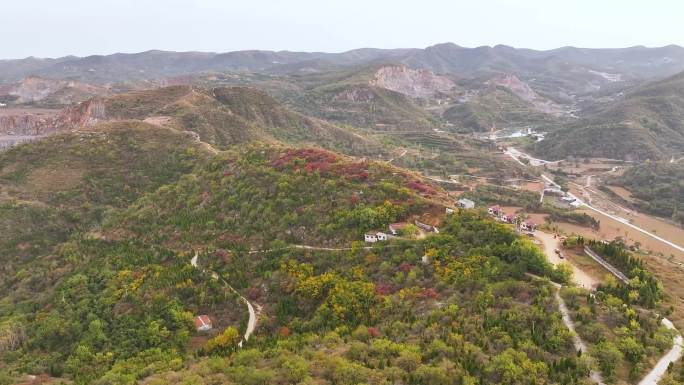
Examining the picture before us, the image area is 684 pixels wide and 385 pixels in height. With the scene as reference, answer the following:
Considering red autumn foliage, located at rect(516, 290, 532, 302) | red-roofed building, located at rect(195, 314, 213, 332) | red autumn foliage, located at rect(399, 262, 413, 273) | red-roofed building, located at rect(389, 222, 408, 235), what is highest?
red-roofed building, located at rect(389, 222, 408, 235)

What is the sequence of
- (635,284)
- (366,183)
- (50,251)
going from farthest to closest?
(50,251), (366,183), (635,284)

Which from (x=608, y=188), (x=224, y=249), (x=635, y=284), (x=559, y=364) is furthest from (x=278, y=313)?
(x=608, y=188)

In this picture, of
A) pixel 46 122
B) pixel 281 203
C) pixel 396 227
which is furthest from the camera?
pixel 46 122

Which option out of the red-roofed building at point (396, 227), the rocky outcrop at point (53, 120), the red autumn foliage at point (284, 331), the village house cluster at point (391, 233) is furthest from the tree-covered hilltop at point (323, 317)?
the rocky outcrop at point (53, 120)

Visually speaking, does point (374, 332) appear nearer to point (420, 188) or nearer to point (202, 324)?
point (202, 324)

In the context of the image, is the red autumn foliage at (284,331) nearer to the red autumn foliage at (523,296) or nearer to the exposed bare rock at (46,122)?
the red autumn foliage at (523,296)

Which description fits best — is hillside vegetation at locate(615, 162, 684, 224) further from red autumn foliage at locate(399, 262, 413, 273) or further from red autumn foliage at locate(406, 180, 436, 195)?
red autumn foliage at locate(399, 262, 413, 273)

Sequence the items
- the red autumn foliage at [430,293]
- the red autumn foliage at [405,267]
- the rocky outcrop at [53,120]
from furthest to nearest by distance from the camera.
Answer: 1. the rocky outcrop at [53,120]
2. the red autumn foliage at [405,267]
3. the red autumn foliage at [430,293]

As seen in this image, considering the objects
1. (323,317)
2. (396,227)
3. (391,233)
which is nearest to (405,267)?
(391,233)

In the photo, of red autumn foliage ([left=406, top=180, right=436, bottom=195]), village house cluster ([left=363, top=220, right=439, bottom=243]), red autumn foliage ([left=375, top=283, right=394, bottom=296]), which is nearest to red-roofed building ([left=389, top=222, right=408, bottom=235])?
village house cluster ([left=363, top=220, right=439, bottom=243])

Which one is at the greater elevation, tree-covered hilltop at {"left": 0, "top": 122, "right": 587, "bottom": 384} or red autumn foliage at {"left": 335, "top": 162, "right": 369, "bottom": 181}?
red autumn foliage at {"left": 335, "top": 162, "right": 369, "bottom": 181}

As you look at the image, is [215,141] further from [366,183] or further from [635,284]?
[635,284]
